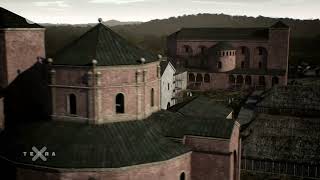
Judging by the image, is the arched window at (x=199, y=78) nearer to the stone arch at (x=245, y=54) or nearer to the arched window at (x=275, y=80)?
the stone arch at (x=245, y=54)

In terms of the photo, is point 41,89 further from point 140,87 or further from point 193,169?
point 193,169

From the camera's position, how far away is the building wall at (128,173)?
20.9 m

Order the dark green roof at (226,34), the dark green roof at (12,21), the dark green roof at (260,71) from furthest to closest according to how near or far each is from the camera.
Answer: the dark green roof at (226,34), the dark green roof at (260,71), the dark green roof at (12,21)

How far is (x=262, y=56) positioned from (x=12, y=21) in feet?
191

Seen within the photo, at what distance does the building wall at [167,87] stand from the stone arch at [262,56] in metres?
24.3

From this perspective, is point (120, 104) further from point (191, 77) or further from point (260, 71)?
point (260, 71)

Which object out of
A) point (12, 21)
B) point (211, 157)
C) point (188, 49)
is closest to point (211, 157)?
point (211, 157)

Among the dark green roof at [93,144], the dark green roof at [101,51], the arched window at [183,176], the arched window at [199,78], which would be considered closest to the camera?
the dark green roof at [93,144]

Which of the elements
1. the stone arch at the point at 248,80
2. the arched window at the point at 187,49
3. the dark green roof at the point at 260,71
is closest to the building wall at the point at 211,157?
the dark green roof at the point at 260,71

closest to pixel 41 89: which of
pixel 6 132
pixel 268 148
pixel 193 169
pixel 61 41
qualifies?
pixel 6 132

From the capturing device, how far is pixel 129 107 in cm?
2408

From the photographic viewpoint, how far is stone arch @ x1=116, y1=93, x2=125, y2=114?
78.2ft

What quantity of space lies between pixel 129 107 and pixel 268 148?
576 inches

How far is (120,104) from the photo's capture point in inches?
947
